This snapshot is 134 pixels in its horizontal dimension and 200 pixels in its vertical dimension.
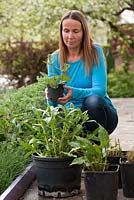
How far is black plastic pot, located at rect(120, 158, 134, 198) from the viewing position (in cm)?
406

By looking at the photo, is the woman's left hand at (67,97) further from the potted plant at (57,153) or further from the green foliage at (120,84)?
the green foliage at (120,84)

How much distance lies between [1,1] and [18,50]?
1.14 metres

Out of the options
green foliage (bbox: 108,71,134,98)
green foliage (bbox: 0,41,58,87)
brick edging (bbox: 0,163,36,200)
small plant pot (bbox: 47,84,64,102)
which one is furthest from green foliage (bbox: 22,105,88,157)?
green foliage (bbox: 108,71,134,98)

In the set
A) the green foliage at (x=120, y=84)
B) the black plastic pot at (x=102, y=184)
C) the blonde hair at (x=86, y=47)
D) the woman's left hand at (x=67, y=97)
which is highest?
the blonde hair at (x=86, y=47)

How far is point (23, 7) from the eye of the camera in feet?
39.6

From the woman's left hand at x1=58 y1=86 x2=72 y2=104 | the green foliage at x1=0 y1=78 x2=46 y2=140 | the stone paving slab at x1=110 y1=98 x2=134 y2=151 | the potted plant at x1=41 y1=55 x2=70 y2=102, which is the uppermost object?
the potted plant at x1=41 y1=55 x2=70 y2=102

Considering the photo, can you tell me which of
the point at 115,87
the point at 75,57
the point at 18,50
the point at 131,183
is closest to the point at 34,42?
the point at 18,50

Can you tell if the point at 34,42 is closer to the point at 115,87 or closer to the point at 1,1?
the point at 1,1

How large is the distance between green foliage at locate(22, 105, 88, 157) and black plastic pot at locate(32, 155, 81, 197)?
8 centimetres

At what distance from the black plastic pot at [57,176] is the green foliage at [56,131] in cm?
8

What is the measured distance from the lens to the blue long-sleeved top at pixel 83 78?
4684 mm

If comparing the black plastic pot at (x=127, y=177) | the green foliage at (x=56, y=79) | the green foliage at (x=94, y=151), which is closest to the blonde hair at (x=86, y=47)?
the green foliage at (x=56, y=79)

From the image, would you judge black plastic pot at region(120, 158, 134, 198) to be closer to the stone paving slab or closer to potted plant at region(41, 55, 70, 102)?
potted plant at region(41, 55, 70, 102)

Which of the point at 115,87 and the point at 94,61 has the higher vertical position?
the point at 94,61
